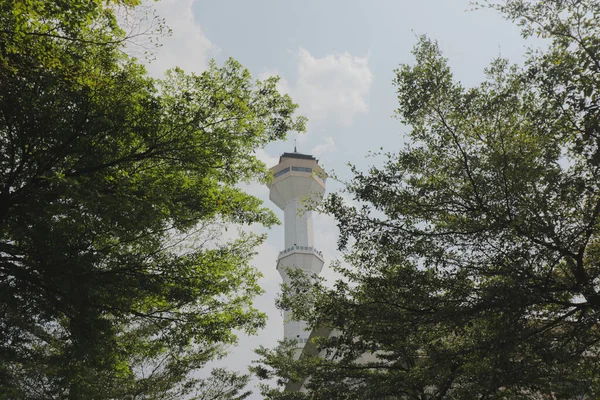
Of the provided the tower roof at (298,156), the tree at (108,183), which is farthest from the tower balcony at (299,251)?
the tree at (108,183)

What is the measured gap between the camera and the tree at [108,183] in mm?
7352

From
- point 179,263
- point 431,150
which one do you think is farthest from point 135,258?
point 431,150

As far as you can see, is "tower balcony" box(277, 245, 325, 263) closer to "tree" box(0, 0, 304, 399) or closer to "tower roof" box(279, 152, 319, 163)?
"tower roof" box(279, 152, 319, 163)

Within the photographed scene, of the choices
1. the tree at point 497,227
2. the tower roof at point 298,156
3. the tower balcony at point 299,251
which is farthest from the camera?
the tower roof at point 298,156

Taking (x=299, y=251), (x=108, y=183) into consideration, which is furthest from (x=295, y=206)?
(x=108, y=183)

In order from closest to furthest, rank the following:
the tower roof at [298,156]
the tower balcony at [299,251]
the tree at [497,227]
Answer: the tree at [497,227] → the tower balcony at [299,251] → the tower roof at [298,156]

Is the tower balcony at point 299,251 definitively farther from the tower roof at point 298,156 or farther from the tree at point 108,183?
the tree at point 108,183

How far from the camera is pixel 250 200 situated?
1047cm

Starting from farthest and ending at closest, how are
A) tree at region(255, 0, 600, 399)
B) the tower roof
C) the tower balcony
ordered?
the tower roof < the tower balcony < tree at region(255, 0, 600, 399)

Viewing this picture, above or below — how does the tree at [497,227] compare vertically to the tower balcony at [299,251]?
below

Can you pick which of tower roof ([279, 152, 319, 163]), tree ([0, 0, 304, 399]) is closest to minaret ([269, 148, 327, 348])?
tower roof ([279, 152, 319, 163])

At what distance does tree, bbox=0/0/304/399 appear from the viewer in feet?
24.1

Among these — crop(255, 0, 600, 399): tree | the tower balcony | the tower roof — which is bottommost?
crop(255, 0, 600, 399): tree

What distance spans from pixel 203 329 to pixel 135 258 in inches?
86.3
